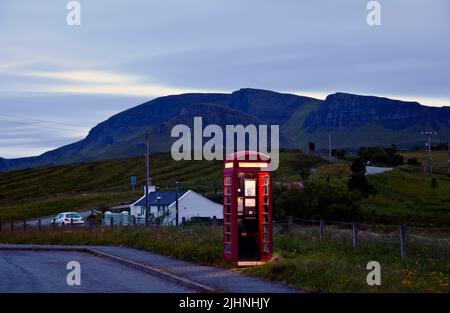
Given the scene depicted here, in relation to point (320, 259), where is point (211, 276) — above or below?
below

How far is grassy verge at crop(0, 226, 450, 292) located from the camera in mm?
16328

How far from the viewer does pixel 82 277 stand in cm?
2092

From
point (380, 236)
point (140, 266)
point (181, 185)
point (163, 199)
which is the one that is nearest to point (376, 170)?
point (181, 185)

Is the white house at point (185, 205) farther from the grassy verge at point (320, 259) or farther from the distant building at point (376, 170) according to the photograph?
the grassy verge at point (320, 259)

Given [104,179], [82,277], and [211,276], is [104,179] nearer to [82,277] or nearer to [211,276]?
[82,277]

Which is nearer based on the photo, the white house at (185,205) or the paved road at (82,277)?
the paved road at (82,277)

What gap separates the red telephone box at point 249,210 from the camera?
21750mm

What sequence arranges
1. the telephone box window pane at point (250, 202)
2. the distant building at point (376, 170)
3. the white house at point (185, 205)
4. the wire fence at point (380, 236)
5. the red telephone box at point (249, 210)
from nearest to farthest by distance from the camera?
the red telephone box at point (249, 210), the telephone box window pane at point (250, 202), the wire fence at point (380, 236), the white house at point (185, 205), the distant building at point (376, 170)

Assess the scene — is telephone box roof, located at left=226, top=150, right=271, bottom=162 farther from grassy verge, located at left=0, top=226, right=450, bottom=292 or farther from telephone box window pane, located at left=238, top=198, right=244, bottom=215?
grassy verge, located at left=0, top=226, right=450, bottom=292

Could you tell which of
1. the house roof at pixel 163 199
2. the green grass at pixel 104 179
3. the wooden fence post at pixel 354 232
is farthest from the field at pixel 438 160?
the wooden fence post at pixel 354 232

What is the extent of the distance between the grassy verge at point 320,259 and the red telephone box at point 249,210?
524mm

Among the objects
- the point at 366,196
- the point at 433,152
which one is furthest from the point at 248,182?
the point at 433,152

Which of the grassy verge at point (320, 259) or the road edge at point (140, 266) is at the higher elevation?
the grassy verge at point (320, 259)

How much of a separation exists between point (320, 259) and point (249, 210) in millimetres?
2517
